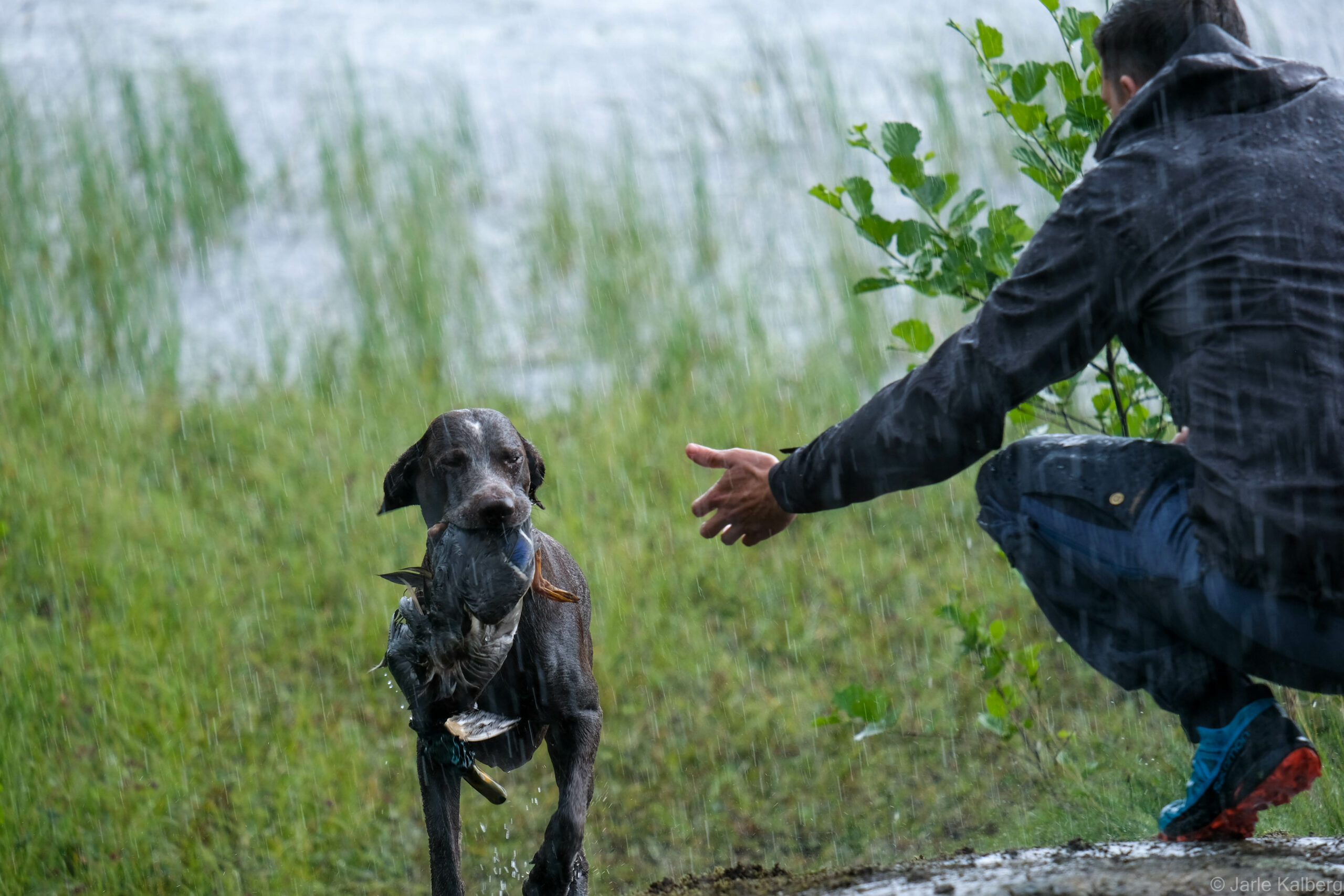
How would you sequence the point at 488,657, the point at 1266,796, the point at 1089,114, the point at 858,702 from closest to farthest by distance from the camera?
the point at 1266,796 → the point at 488,657 → the point at 1089,114 → the point at 858,702

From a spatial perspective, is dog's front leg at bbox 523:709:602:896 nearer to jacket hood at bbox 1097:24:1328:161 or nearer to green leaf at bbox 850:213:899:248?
green leaf at bbox 850:213:899:248

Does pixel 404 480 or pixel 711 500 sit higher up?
pixel 404 480

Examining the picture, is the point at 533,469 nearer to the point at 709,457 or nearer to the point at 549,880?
the point at 709,457

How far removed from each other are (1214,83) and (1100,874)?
1.81 meters

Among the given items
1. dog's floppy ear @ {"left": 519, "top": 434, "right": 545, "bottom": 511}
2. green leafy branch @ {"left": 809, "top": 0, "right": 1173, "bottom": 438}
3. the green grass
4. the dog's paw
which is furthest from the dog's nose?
the green grass

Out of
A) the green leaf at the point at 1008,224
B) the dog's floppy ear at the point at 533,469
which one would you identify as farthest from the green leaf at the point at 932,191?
the dog's floppy ear at the point at 533,469

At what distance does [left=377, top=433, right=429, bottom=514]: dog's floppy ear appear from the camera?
10.8ft

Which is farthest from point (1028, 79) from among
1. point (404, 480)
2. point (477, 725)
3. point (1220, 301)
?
point (477, 725)

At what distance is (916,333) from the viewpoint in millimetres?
3943

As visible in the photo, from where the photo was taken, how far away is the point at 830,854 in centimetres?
495

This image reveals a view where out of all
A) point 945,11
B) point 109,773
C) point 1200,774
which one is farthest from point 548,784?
point 945,11

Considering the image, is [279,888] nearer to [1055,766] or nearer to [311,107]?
[1055,766]

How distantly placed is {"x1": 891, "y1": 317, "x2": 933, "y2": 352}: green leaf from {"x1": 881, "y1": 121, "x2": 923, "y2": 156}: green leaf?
549 millimetres

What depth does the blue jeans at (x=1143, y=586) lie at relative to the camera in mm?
2615
